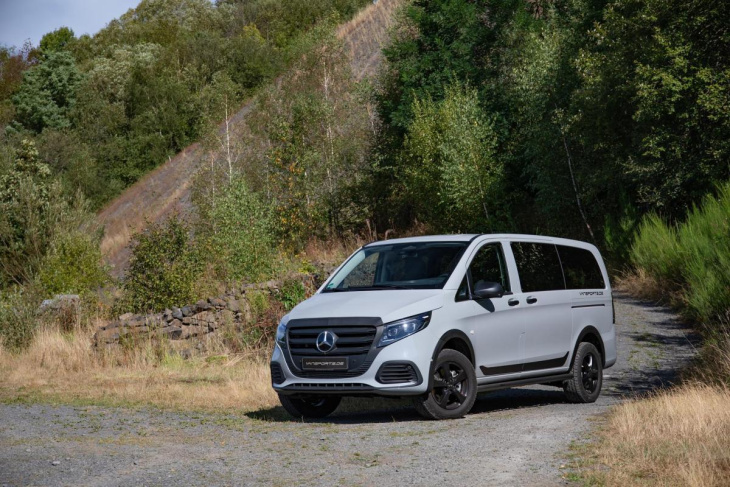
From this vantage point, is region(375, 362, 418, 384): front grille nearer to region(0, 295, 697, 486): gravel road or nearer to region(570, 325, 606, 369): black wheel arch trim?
region(0, 295, 697, 486): gravel road

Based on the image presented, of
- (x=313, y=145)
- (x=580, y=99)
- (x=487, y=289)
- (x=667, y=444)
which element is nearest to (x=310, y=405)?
(x=487, y=289)

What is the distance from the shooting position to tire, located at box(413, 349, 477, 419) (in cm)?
1041

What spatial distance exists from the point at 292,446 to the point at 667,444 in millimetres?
3314

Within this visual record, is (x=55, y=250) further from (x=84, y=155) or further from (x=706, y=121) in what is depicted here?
(x=84, y=155)

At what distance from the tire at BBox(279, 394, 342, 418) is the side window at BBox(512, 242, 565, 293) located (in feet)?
9.01

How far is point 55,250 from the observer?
34.6m

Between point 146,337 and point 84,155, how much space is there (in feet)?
171

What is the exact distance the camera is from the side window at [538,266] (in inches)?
472

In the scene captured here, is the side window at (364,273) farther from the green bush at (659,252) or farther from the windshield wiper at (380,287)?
the green bush at (659,252)

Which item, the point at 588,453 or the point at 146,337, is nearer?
the point at 588,453

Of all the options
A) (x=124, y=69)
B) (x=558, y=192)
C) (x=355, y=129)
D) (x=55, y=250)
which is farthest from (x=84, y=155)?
(x=558, y=192)

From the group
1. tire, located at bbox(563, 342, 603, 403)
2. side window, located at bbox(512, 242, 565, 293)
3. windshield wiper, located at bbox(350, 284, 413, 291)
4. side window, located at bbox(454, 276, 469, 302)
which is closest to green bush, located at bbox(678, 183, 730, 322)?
tire, located at bbox(563, 342, 603, 403)

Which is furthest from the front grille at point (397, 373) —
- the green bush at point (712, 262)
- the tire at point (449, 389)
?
the green bush at point (712, 262)

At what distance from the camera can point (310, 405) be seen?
1156 cm
